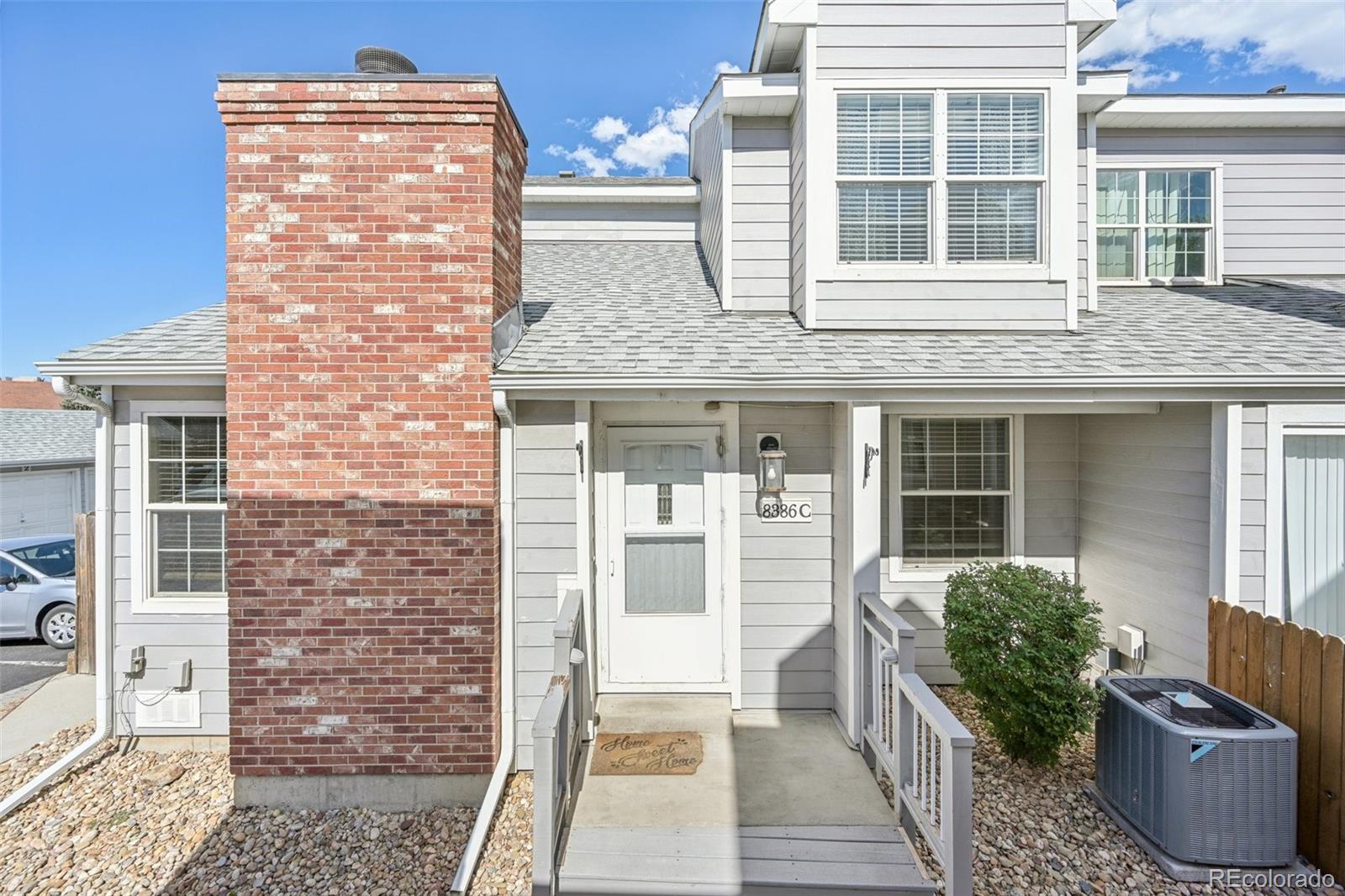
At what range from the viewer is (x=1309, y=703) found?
10.7ft

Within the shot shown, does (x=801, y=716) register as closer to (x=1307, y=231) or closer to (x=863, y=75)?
(x=863, y=75)

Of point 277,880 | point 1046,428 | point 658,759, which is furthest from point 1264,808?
point 277,880

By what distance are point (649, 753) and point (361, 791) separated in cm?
194

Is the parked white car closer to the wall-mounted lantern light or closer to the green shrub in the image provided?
the wall-mounted lantern light

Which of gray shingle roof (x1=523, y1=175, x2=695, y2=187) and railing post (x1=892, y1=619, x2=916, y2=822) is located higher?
gray shingle roof (x1=523, y1=175, x2=695, y2=187)

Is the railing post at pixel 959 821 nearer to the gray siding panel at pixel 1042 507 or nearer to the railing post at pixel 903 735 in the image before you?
the railing post at pixel 903 735

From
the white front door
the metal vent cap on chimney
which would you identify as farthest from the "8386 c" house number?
the metal vent cap on chimney

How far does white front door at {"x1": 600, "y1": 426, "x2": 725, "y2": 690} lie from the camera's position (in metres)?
4.63

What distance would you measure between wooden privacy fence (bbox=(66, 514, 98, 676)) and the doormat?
549 cm

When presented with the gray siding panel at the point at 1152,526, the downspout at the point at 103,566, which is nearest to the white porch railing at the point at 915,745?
the gray siding panel at the point at 1152,526

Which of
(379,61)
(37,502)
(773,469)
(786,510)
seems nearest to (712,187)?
(379,61)

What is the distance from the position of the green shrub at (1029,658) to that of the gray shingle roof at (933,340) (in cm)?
151

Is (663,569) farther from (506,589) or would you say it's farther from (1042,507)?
(1042,507)

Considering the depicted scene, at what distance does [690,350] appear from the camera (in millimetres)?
4355
